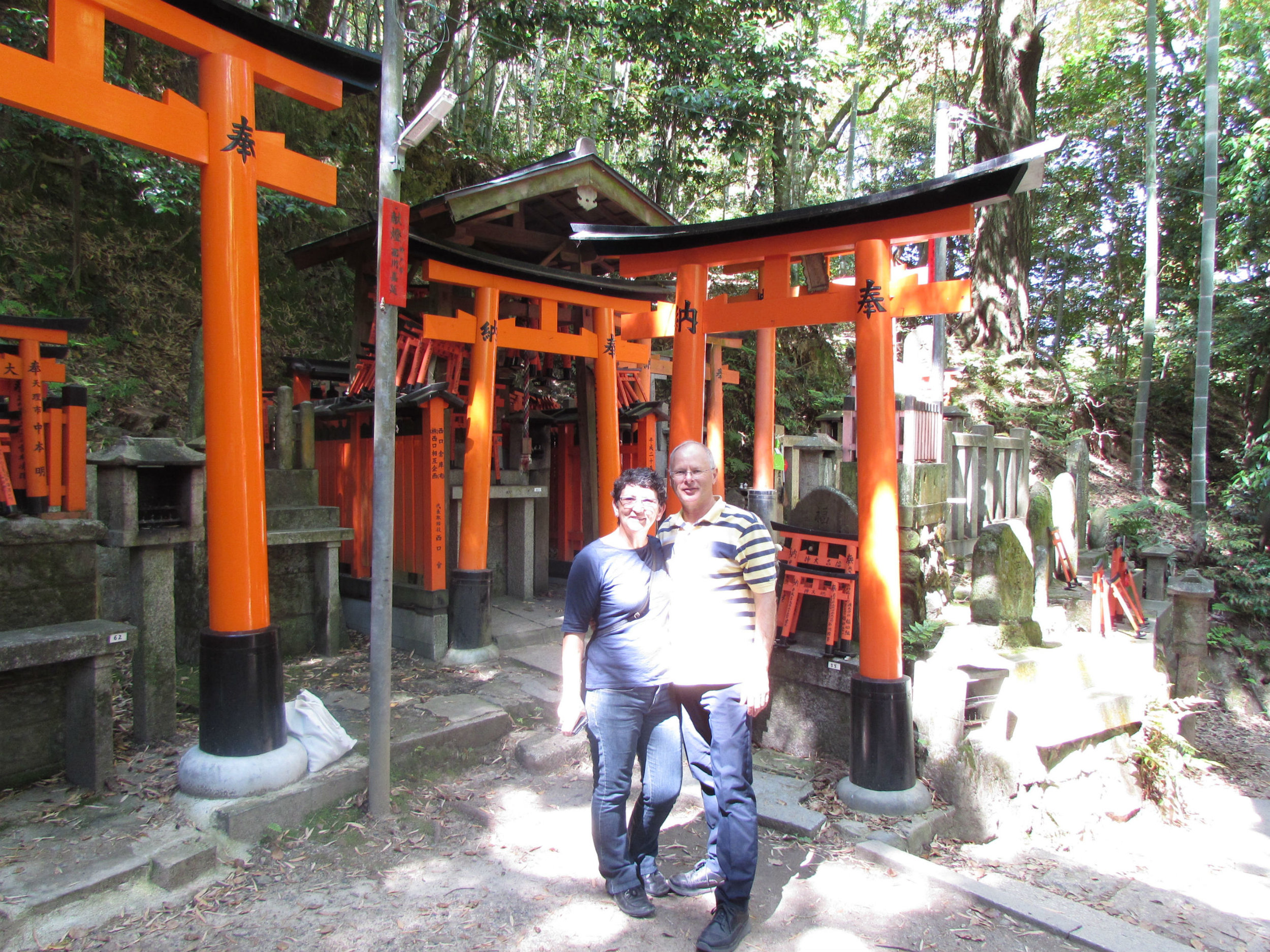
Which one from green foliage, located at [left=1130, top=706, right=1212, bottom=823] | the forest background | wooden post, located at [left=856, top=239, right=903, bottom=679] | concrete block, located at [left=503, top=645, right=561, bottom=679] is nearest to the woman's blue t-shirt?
wooden post, located at [left=856, top=239, right=903, bottom=679]

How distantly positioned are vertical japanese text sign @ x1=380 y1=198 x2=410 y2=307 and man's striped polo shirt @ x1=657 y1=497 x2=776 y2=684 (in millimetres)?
2059

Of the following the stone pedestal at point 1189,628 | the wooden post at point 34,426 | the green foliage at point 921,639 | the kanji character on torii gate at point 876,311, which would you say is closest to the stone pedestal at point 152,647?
the wooden post at point 34,426

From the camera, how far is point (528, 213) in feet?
26.7

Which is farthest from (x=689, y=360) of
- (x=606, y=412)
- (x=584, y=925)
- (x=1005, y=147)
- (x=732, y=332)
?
(x=1005, y=147)

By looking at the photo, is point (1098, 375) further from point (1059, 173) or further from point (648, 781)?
point (648, 781)

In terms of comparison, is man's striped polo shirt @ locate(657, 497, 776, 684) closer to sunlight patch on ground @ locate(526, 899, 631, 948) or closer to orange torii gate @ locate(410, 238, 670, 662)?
sunlight patch on ground @ locate(526, 899, 631, 948)

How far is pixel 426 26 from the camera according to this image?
1301cm

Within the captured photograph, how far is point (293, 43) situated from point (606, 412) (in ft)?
14.0

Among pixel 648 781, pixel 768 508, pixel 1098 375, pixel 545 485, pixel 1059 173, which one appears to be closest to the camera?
pixel 648 781

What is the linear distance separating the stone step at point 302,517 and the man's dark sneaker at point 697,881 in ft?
15.4

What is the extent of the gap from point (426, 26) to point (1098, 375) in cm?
1627

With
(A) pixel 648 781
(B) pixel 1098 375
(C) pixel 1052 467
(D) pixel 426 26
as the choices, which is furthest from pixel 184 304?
(B) pixel 1098 375

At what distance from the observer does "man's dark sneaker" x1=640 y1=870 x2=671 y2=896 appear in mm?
3342

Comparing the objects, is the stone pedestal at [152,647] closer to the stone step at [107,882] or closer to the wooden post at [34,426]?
the wooden post at [34,426]
